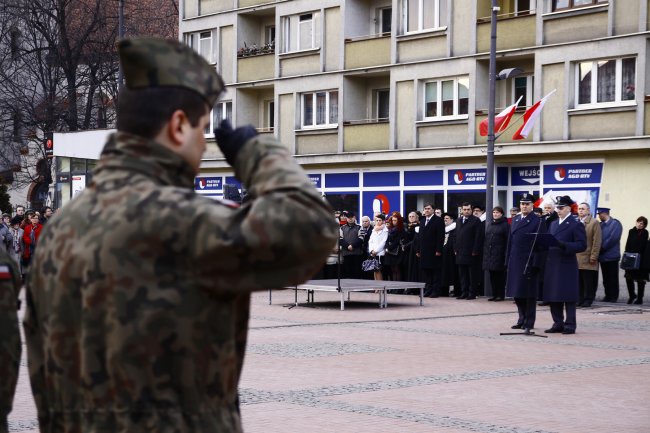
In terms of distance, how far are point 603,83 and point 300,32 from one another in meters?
12.7

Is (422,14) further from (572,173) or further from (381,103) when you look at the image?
(572,173)

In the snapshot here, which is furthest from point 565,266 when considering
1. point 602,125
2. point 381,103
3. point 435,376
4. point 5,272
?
point 381,103

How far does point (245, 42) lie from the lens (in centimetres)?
4469

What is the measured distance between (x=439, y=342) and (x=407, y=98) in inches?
859

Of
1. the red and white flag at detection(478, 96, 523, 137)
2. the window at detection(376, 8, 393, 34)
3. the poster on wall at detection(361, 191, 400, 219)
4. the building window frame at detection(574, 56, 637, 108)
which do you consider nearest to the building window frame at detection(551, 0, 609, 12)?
the building window frame at detection(574, 56, 637, 108)

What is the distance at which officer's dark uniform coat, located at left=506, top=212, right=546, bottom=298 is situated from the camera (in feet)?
57.8

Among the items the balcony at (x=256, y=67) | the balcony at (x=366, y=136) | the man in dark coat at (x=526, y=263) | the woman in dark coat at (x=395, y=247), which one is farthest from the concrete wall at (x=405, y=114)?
the man in dark coat at (x=526, y=263)

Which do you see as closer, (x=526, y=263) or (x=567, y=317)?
(x=526, y=263)

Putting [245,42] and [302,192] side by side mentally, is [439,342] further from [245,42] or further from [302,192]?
[245,42]

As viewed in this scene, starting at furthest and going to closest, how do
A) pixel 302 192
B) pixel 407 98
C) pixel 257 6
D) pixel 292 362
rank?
1. pixel 257 6
2. pixel 407 98
3. pixel 292 362
4. pixel 302 192

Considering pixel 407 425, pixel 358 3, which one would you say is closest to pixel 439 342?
pixel 407 425

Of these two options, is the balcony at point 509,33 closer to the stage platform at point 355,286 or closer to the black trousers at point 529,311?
the stage platform at point 355,286

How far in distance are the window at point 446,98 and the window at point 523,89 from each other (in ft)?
4.55

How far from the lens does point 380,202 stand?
38906 mm
